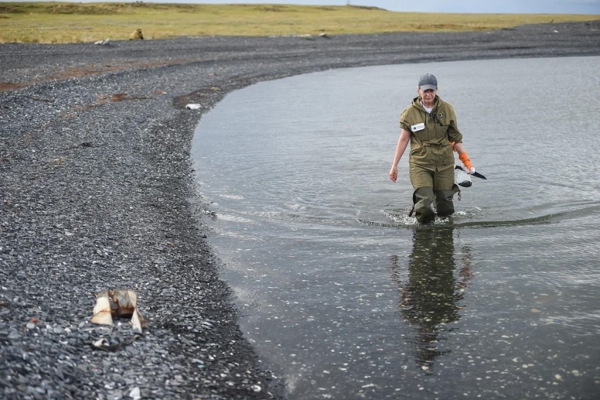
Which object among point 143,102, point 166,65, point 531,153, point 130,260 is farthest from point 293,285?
point 166,65

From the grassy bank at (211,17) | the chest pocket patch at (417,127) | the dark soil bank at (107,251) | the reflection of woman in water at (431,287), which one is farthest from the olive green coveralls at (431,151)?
the grassy bank at (211,17)

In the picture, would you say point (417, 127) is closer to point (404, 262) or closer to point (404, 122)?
point (404, 122)

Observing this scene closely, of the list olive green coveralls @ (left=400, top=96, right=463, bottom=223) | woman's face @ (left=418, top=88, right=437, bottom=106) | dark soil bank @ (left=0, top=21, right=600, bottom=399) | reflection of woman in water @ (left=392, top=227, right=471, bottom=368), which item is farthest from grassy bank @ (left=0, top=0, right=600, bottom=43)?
reflection of woman in water @ (left=392, top=227, right=471, bottom=368)

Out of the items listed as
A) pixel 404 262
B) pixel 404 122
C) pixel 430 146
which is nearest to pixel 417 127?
pixel 404 122

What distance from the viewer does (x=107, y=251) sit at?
8.10 meters

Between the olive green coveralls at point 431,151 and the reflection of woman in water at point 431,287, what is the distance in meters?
0.51

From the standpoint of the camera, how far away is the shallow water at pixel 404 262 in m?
5.86

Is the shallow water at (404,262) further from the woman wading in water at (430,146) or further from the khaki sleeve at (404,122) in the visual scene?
the khaki sleeve at (404,122)

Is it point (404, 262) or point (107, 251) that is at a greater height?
point (107, 251)

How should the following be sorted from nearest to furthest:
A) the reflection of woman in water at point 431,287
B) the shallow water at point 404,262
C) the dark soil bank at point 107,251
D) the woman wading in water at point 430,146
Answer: the dark soil bank at point 107,251, the shallow water at point 404,262, the reflection of woman in water at point 431,287, the woman wading in water at point 430,146

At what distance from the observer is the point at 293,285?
7.83m

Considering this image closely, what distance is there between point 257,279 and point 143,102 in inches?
566

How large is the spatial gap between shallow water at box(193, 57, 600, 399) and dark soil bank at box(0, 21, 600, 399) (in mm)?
456

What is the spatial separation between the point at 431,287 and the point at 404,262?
0.84 meters
